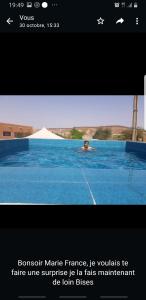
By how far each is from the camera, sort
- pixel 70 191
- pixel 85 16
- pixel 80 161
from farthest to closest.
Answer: pixel 80 161 → pixel 70 191 → pixel 85 16

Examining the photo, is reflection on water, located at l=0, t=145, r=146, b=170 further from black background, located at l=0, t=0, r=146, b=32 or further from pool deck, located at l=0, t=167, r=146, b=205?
black background, located at l=0, t=0, r=146, b=32

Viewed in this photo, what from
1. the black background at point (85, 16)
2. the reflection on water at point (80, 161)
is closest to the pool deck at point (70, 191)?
the black background at point (85, 16)

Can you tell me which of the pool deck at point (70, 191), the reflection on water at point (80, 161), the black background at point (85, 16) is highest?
the black background at point (85, 16)

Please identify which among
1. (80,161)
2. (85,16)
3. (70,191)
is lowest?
(80,161)

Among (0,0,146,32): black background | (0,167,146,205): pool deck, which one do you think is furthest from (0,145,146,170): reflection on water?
(0,0,146,32): black background

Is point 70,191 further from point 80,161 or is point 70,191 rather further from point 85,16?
point 80,161

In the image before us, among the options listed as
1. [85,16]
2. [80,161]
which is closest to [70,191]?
[85,16]

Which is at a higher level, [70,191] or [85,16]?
[85,16]

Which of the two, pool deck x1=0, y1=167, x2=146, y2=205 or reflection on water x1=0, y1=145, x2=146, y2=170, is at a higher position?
pool deck x1=0, y1=167, x2=146, y2=205

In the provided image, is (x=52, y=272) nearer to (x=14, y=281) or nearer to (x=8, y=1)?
(x=14, y=281)

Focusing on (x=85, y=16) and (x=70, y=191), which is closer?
(x=85, y=16)

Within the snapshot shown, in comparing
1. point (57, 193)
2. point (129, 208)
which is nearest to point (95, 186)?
point (57, 193)

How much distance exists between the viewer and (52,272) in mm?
1238

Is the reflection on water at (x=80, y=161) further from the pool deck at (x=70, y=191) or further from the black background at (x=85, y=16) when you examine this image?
the black background at (x=85, y=16)
